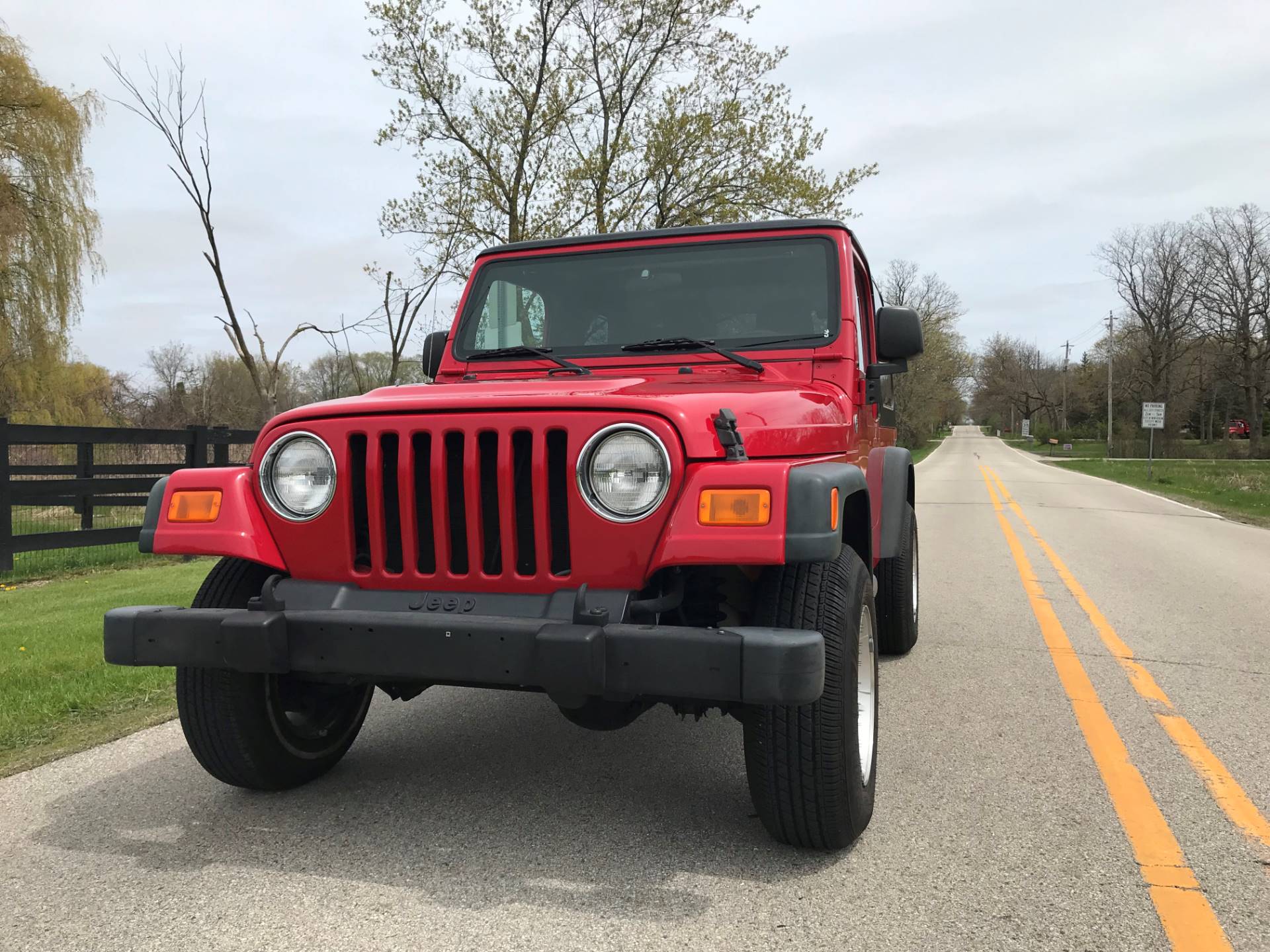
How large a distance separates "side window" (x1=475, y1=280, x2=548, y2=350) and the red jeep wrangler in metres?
0.87

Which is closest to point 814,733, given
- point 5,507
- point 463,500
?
point 463,500

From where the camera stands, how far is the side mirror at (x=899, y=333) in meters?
4.20

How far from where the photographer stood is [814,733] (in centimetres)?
264

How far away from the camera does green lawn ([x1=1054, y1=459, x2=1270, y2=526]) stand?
63.6ft

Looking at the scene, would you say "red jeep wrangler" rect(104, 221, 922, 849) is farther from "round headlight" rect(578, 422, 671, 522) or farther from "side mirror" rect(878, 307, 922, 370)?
"side mirror" rect(878, 307, 922, 370)

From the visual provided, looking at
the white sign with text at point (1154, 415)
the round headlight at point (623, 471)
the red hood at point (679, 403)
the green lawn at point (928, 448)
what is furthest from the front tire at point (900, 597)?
the white sign with text at point (1154, 415)

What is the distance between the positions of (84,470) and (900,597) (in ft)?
27.5

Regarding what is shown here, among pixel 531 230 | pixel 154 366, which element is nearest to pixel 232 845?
pixel 531 230

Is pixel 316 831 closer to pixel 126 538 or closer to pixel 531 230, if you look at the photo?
pixel 126 538

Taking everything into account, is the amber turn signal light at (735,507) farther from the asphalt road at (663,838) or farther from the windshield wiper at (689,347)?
the windshield wiper at (689,347)

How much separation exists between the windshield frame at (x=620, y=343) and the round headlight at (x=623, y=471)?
1.23 metres

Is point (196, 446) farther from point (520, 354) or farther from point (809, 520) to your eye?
point (809, 520)

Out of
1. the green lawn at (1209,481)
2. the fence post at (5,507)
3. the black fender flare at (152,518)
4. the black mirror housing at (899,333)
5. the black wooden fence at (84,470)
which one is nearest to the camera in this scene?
the black fender flare at (152,518)

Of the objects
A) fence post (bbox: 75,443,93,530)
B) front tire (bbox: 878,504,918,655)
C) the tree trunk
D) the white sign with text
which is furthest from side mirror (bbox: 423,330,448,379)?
the tree trunk
